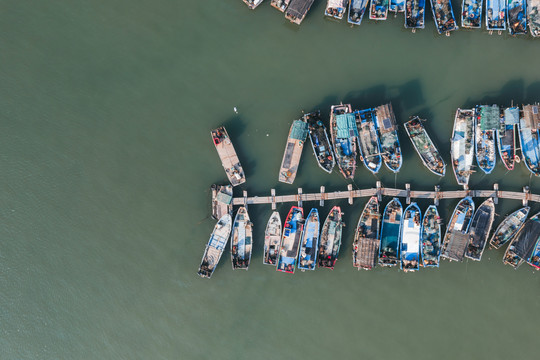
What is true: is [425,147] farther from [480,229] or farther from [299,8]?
[299,8]

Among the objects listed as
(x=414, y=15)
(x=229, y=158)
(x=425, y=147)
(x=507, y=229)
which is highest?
(x=414, y=15)

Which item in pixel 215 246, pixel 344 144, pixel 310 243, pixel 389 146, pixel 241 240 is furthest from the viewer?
pixel 241 240

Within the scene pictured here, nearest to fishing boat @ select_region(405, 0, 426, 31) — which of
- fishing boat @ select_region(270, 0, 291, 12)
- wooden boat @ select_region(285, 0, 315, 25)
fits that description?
wooden boat @ select_region(285, 0, 315, 25)

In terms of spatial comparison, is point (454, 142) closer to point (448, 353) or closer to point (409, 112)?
point (409, 112)

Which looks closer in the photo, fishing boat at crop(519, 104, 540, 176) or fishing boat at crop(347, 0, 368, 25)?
fishing boat at crop(519, 104, 540, 176)

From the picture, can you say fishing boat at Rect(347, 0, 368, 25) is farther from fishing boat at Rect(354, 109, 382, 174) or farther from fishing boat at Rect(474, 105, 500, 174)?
fishing boat at Rect(474, 105, 500, 174)

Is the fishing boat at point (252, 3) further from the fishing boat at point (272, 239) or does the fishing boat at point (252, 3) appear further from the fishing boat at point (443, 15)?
the fishing boat at point (272, 239)

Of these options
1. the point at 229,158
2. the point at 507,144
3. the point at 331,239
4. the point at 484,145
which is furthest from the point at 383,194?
the point at 229,158

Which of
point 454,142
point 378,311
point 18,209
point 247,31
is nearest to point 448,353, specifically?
point 378,311
